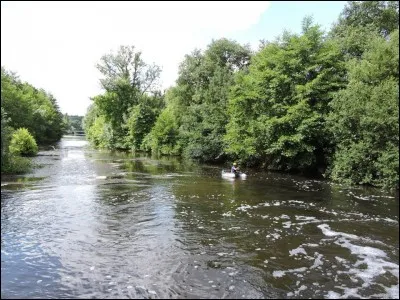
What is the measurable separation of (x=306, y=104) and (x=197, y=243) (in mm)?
18636

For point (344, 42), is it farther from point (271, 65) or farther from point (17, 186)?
point (17, 186)

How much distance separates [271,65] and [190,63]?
977 inches

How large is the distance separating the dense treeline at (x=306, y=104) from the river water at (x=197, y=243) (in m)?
3.93

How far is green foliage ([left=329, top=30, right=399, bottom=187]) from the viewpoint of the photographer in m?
19.1

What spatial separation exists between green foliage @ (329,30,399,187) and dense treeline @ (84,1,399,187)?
0.19 feet

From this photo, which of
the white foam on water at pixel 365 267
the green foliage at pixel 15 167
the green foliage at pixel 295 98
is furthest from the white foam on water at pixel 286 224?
the green foliage at pixel 15 167

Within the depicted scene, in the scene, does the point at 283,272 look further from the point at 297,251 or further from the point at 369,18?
the point at 369,18

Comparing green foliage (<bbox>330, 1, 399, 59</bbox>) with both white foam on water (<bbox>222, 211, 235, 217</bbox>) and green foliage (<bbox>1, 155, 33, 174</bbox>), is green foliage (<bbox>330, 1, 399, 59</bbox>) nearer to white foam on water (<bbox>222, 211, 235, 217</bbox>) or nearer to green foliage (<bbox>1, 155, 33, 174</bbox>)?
white foam on water (<bbox>222, 211, 235, 217</bbox>)

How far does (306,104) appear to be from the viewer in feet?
89.5

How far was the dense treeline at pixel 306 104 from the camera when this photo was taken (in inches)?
806

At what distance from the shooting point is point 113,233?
41.2 ft

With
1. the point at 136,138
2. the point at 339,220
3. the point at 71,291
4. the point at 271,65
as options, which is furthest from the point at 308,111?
the point at 136,138

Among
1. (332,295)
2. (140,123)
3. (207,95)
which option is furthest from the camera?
(140,123)

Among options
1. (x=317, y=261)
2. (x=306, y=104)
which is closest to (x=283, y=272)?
(x=317, y=261)
